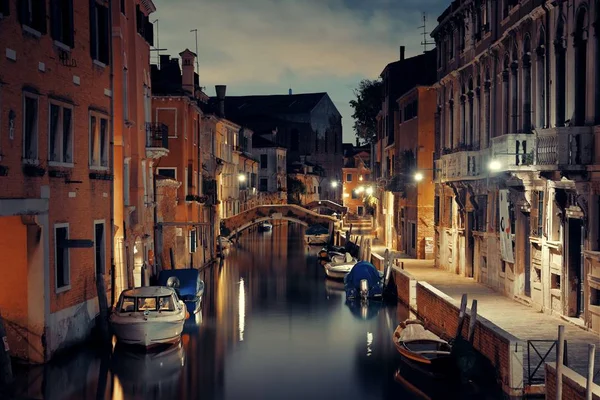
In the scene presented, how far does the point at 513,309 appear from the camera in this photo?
80.7 feet

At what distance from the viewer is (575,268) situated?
21.9m

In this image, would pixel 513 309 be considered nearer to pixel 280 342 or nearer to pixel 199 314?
pixel 280 342

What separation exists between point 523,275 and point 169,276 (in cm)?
1242

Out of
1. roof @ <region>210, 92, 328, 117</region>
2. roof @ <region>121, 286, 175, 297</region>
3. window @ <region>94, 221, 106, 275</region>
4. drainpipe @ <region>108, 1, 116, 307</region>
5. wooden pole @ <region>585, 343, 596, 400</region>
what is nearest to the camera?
wooden pole @ <region>585, 343, 596, 400</region>

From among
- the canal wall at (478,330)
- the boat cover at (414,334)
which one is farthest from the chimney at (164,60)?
the boat cover at (414,334)

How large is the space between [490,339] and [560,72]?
7.53 metres

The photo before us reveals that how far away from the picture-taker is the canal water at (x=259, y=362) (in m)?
19.6

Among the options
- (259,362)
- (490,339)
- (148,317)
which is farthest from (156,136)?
(490,339)

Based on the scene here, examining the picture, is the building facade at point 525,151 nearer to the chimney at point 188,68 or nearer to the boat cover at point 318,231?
the chimney at point 188,68

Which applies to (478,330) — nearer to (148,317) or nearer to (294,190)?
(148,317)

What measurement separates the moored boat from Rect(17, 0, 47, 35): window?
11.2 metres

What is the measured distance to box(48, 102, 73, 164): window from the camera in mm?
20984

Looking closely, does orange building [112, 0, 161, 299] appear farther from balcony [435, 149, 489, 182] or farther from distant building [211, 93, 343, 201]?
distant building [211, 93, 343, 201]

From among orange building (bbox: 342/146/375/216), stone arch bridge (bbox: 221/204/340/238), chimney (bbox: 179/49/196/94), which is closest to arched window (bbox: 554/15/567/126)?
chimney (bbox: 179/49/196/94)
